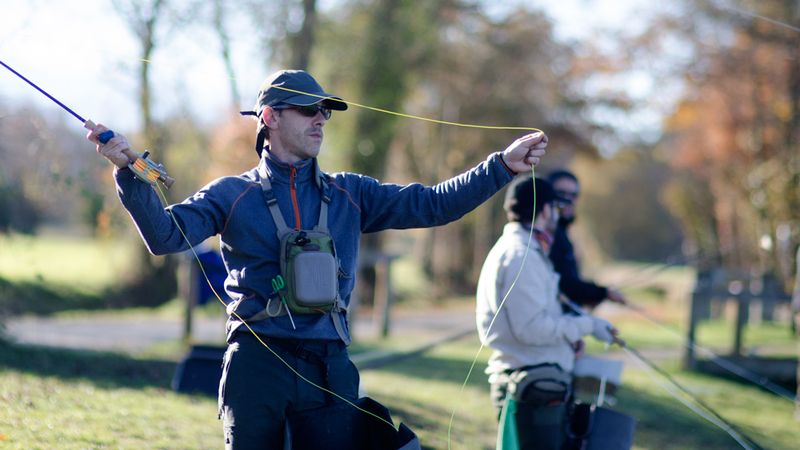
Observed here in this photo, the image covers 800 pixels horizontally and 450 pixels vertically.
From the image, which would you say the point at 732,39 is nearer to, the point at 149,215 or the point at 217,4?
the point at 217,4

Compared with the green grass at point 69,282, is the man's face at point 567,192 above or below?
above

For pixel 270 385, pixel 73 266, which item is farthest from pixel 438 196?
pixel 73 266

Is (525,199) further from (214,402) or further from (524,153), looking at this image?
(214,402)

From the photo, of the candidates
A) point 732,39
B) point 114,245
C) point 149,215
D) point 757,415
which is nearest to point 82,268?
point 114,245

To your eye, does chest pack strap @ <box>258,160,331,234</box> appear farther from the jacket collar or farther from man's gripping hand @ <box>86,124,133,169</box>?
man's gripping hand @ <box>86,124,133,169</box>

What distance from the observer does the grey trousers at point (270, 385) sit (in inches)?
140

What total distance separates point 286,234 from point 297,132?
1.41 ft

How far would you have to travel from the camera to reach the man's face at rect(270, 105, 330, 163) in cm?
381

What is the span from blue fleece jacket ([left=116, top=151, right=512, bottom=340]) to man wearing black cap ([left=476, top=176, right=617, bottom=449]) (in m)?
1.08

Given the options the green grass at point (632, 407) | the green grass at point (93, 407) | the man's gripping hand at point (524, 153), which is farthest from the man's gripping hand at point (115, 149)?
the green grass at point (632, 407)

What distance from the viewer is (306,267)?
356 centimetres

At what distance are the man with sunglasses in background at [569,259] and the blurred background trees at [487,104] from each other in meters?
6.15

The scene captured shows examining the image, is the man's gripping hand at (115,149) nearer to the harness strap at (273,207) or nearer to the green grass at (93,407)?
the harness strap at (273,207)

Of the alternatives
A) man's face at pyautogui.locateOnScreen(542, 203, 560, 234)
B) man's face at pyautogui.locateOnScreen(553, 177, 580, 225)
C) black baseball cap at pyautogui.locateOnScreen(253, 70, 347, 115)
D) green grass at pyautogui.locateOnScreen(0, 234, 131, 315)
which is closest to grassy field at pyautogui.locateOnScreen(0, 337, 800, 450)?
man's face at pyautogui.locateOnScreen(553, 177, 580, 225)
